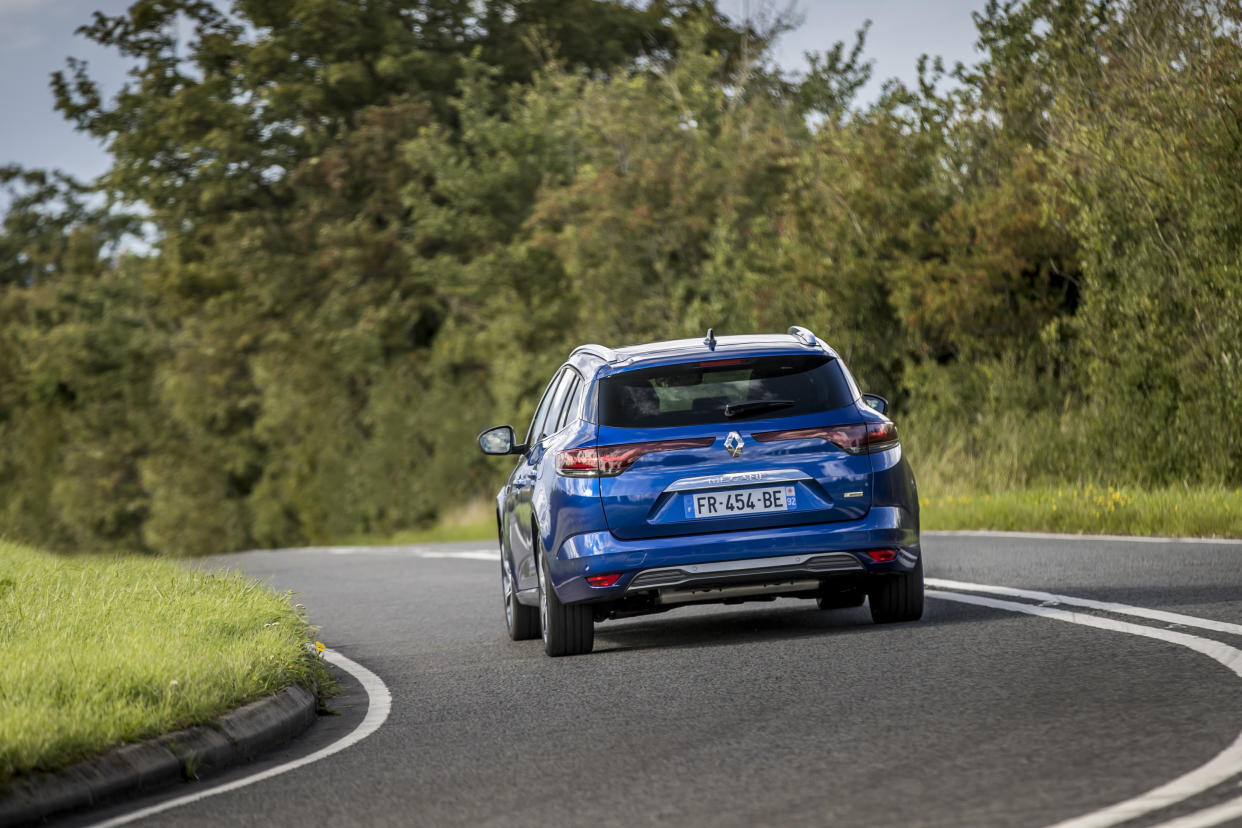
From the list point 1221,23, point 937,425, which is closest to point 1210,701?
point 1221,23

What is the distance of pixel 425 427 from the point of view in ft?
136

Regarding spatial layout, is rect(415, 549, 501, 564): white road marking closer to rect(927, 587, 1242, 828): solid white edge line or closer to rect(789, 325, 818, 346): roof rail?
rect(789, 325, 818, 346): roof rail

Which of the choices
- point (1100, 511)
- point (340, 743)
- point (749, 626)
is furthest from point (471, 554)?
point (340, 743)

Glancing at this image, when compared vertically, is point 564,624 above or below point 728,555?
below

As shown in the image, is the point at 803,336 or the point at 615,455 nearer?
the point at 615,455

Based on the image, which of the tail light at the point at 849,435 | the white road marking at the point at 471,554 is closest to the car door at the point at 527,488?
the tail light at the point at 849,435

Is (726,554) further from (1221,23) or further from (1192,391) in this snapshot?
(1221,23)

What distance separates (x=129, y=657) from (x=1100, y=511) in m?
10.2

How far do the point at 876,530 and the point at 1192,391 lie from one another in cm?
1024

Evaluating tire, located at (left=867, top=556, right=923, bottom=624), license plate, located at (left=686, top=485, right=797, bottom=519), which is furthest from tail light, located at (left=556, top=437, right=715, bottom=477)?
tire, located at (left=867, top=556, right=923, bottom=624)

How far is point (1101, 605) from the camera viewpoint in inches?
397

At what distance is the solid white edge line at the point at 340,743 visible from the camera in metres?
6.38

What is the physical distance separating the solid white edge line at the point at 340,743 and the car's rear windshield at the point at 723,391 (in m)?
1.91

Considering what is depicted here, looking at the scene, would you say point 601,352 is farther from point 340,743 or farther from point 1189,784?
point 1189,784
